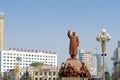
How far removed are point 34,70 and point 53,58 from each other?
49936 mm

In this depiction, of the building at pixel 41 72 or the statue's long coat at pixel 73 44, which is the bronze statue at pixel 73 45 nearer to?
the statue's long coat at pixel 73 44

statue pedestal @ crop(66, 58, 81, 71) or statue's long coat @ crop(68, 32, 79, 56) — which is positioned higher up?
statue's long coat @ crop(68, 32, 79, 56)

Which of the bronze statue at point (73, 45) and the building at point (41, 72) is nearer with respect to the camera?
the bronze statue at point (73, 45)

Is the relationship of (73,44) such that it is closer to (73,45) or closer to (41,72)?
(73,45)

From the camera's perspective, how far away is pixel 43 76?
111 metres

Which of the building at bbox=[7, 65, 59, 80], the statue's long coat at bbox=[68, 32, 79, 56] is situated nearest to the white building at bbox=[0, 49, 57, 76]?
the building at bbox=[7, 65, 59, 80]

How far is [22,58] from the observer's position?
151375mm

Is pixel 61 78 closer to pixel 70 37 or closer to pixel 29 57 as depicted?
pixel 70 37

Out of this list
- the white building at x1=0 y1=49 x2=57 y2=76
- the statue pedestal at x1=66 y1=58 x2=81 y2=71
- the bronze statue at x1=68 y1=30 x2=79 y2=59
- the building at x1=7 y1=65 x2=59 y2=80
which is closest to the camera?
the statue pedestal at x1=66 y1=58 x2=81 y2=71

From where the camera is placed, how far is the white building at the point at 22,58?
485 ft

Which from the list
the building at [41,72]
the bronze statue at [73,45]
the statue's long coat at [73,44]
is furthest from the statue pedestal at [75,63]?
the building at [41,72]

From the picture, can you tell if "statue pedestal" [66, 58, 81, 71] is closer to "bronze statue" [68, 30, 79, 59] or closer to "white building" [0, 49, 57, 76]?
"bronze statue" [68, 30, 79, 59]

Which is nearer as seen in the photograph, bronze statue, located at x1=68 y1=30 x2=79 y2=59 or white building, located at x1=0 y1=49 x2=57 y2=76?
bronze statue, located at x1=68 y1=30 x2=79 y2=59

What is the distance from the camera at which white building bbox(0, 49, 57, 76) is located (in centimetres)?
14775
